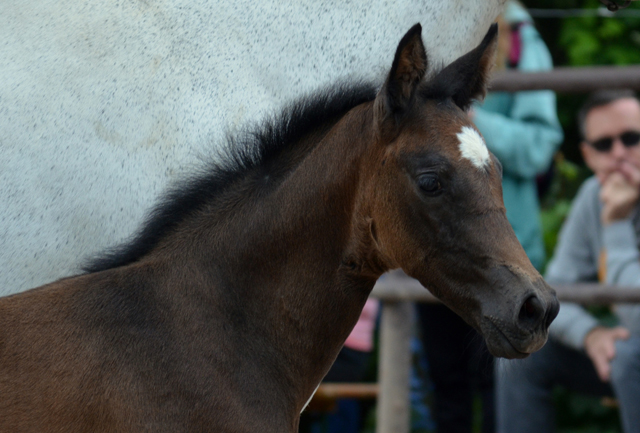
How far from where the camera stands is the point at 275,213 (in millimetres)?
2150

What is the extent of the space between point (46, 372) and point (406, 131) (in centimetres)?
104

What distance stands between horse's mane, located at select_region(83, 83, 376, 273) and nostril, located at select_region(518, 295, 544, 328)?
724 millimetres

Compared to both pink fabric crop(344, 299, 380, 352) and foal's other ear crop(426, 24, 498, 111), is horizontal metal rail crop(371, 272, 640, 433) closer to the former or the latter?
pink fabric crop(344, 299, 380, 352)

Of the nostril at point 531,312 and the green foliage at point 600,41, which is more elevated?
the nostril at point 531,312

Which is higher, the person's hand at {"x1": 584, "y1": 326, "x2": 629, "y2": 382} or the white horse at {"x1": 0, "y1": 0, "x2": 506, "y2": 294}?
the white horse at {"x1": 0, "y1": 0, "x2": 506, "y2": 294}

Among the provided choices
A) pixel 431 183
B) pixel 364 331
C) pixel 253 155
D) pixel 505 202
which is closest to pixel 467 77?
pixel 431 183

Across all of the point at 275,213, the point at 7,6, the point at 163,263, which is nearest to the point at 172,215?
the point at 163,263

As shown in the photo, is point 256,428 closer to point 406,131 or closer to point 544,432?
point 406,131

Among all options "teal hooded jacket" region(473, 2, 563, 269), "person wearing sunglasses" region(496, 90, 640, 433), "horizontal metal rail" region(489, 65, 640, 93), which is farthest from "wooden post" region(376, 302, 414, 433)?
"horizontal metal rail" region(489, 65, 640, 93)

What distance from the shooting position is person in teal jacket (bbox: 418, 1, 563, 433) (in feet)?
13.7

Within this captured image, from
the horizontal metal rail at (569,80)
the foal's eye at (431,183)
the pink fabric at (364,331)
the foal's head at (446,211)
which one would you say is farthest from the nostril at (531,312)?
the pink fabric at (364,331)

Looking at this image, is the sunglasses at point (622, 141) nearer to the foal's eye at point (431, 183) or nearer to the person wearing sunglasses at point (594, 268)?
the person wearing sunglasses at point (594, 268)

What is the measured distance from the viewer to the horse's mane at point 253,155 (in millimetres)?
2213

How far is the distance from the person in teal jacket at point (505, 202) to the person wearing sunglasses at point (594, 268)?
182mm
